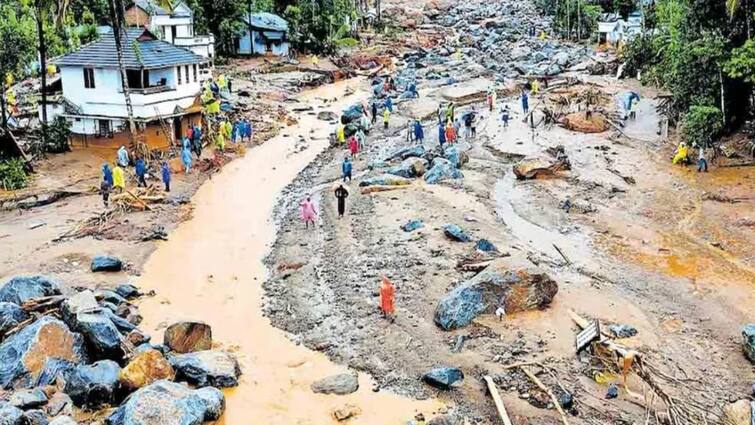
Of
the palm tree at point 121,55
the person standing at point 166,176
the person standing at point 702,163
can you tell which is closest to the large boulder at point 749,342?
the person standing at point 702,163

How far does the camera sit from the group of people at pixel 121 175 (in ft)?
95.5

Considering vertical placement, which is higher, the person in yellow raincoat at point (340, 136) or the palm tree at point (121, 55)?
the palm tree at point (121, 55)

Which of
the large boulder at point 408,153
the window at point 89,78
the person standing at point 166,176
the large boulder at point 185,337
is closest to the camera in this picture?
the large boulder at point 185,337

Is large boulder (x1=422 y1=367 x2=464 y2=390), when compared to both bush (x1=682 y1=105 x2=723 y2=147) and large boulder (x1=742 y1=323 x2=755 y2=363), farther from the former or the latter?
bush (x1=682 y1=105 x2=723 y2=147)

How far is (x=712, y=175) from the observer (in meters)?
31.6

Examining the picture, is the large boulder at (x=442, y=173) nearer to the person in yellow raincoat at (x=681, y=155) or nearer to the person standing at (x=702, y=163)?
the person in yellow raincoat at (x=681, y=155)

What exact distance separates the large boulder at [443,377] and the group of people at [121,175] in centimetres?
1666

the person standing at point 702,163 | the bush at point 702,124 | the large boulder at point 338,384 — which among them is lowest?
the large boulder at point 338,384

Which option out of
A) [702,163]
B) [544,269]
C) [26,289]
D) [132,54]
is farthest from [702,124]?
[26,289]

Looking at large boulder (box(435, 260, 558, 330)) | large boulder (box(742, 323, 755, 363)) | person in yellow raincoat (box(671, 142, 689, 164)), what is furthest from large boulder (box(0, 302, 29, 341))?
person in yellow raincoat (box(671, 142, 689, 164))

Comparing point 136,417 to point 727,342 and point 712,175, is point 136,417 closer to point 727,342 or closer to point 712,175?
point 727,342

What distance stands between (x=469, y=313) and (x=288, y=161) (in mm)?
21419

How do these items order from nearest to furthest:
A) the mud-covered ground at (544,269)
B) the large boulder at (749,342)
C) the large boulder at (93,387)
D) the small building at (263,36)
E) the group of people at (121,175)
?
the large boulder at (93,387) < the mud-covered ground at (544,269) < the large boulder at (749,342) < the group of people at (121,175) < the small building at (263,36)

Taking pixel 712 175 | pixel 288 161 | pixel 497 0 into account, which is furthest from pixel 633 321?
pixel 497 0
